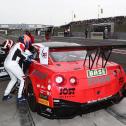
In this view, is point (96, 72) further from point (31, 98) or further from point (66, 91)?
point (31, 98)

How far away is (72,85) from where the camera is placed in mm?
4898

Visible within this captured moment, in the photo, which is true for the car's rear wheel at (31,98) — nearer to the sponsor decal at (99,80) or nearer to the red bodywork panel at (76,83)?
the red bodywork panel at (76,83)

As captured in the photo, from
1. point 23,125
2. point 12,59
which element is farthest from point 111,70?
point 12,59

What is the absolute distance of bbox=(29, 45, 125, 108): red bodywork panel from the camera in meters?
4.87

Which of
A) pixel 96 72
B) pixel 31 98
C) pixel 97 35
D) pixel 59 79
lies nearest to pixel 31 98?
pixel 31 98

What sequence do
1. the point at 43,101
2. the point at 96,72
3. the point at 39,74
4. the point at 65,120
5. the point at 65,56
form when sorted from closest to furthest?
the point at 43,101 → the point at 96,72 → the point at 65,120 → the point at 39,74 → the point at 65,56

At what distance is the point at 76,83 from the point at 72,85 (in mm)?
80

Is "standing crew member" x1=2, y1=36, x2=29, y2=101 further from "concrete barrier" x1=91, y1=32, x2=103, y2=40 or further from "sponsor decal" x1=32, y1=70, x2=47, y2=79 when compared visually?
"concrete barrier" x1=91, y1=32, x2=103, y2=40

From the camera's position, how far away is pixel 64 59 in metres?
5.81

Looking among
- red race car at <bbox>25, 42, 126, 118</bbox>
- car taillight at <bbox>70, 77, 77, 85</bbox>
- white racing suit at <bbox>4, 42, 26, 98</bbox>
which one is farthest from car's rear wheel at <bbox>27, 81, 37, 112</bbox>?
car taillight at <bbox>70, 77, 77, 85</bbox>

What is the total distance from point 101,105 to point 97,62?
863mm

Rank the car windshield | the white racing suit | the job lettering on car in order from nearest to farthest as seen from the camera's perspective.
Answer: the job lettering on car
the car windshield
the white racing suit

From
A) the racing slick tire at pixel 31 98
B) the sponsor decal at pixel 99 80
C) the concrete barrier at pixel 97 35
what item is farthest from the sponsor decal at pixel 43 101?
the concrete barrier at pixel 97 35

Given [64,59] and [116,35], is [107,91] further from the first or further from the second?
[116,35]
